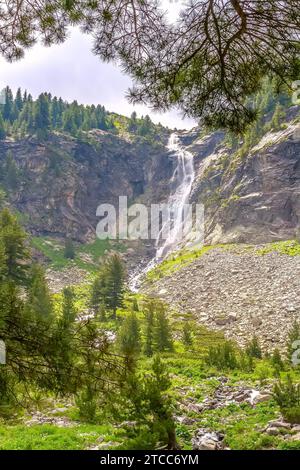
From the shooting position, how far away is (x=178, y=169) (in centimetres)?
12575

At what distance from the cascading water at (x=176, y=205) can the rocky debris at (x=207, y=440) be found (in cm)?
6192

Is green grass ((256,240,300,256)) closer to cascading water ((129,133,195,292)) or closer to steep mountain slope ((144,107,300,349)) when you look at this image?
steep mountain slope ((144,107,300,349))

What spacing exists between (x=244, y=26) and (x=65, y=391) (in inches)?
278

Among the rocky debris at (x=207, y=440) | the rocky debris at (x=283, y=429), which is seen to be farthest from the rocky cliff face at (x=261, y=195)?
the rocky debris at (x=207, y=440)

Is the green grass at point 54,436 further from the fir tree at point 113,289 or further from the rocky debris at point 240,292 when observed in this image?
the fir tree at point 113,289

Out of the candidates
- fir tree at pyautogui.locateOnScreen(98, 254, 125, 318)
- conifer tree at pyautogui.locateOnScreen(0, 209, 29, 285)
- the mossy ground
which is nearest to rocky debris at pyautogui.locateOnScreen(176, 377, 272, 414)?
the mossy ground

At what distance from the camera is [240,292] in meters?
51.6

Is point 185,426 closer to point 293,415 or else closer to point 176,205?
point 293,415

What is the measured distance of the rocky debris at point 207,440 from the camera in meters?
9.98

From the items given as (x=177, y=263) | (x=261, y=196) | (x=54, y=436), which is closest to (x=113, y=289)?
(x=177, y=263)

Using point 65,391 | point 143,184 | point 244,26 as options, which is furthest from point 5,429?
point 143,184

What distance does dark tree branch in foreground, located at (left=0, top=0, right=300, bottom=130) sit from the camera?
273 inches

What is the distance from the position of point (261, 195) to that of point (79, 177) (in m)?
61.6
